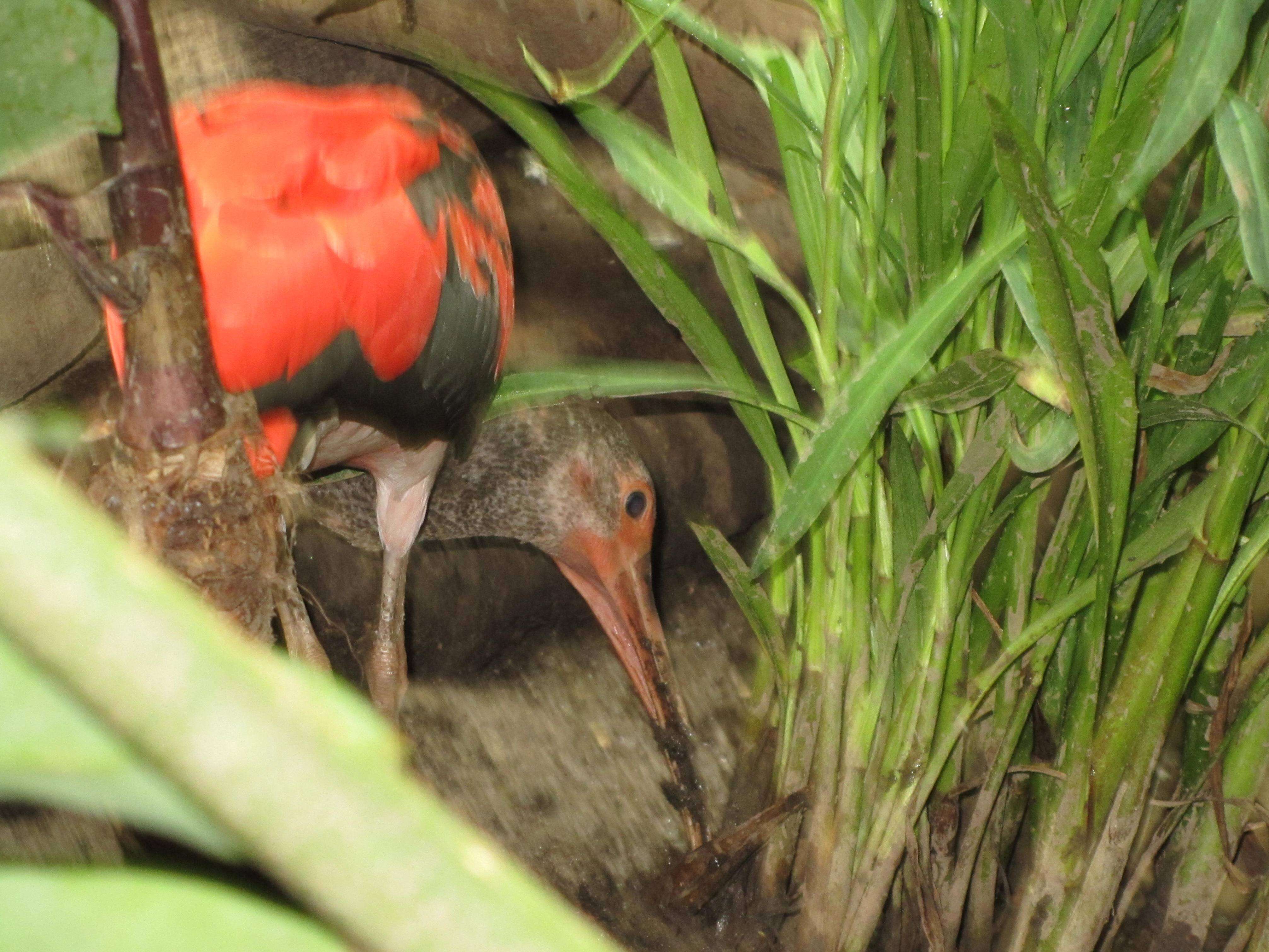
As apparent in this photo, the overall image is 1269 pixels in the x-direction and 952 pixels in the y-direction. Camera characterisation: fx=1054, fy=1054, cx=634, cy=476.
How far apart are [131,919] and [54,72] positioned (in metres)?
0.32

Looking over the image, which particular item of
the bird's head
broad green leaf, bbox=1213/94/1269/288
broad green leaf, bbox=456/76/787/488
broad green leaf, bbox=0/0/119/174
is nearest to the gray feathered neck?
the bird's head

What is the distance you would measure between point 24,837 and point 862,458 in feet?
2.33

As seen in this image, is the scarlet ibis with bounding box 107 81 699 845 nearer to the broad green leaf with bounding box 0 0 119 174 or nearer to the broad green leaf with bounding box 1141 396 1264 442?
the broad green leaf with bounding box 0 0 119 174

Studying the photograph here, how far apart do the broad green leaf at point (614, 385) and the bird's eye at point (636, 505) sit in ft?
1.77

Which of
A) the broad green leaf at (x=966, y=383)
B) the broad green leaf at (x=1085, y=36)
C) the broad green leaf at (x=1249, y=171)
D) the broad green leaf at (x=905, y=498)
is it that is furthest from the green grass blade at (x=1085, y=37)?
the broad green leaf at (x=905, y=498)

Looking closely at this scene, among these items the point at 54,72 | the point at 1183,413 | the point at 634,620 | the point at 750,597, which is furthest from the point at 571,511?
the point at 54,72

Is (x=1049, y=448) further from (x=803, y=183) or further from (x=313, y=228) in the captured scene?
(x=313, y=228)

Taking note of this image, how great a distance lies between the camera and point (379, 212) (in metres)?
0.75

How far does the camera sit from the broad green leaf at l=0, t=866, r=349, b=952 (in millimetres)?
93

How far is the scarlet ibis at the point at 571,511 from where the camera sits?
141cm

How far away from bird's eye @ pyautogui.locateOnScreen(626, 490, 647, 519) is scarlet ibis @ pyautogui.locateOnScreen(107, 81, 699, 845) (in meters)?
0.31

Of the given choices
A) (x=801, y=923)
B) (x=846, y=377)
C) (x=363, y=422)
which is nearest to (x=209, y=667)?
(x=846, y=377)

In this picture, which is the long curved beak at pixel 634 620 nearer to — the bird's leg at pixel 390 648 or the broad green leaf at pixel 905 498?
the bird's leg at pixel 390 648

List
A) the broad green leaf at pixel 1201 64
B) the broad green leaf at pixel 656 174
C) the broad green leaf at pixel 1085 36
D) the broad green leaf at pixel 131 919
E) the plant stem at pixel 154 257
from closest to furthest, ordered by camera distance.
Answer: the broad green leaf at pixel 131 919 → the plant stem at pixel 154 257 → the broad green leaf at pixel 1201 64 → the broad green leaf at pixel 1085 36 → the broad green leaf at pixel 656 174
